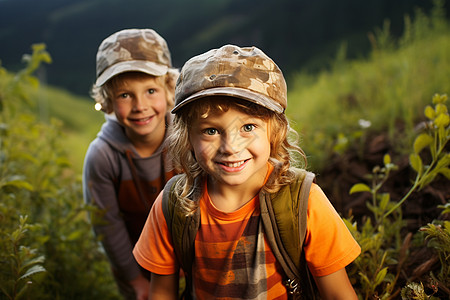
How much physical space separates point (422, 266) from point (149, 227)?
134 cm

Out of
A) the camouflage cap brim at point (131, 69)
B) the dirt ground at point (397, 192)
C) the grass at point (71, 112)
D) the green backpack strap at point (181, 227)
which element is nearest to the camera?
the green backpack strap at point (181, 227)

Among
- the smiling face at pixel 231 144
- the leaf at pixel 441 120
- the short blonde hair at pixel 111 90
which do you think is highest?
the short blonde hair at pixel 111 90

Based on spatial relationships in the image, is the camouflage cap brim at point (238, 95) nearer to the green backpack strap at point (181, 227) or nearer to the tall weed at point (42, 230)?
the green backpack strap at point (181, 227)

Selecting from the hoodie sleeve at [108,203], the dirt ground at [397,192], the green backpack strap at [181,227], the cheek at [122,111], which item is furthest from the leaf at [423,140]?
the hoodie sleeve at [108,203]

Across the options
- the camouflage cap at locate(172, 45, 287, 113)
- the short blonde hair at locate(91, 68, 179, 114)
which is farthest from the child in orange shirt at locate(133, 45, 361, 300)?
the short blonde hair at locate(91, 68, 179, 114)

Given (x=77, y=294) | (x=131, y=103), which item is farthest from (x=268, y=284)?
(x=77, y=294)

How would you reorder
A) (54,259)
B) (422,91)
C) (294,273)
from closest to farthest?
(294,273) < (54,259) < (422,91)

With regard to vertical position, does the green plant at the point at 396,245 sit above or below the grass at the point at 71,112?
below

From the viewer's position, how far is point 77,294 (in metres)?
2.75

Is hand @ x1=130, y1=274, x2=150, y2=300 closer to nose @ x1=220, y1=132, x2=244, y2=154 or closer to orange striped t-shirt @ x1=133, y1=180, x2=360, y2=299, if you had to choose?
orange striped t-shirt @ x1=133, y1=180, x2=360, y2=299

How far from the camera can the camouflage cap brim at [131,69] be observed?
8.15 ft

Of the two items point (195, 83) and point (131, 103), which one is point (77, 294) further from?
point (195, 83)

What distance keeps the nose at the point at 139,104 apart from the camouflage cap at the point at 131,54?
18cm

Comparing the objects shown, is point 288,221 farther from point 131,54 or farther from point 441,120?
point 131,54
